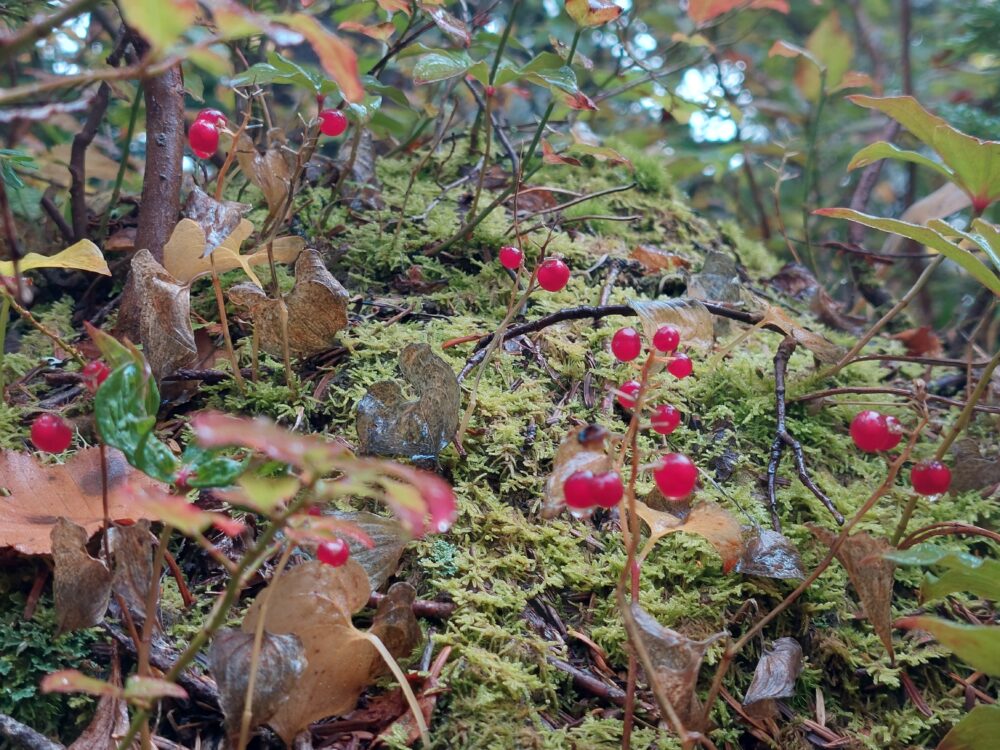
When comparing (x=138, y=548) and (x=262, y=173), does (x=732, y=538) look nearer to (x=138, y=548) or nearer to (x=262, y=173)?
(x=138, y=548)

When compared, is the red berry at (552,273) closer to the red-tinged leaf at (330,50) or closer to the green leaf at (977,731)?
the red-tinged leaf at (330,50)

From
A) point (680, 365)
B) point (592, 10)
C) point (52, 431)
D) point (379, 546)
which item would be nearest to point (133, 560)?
point (52, 431)

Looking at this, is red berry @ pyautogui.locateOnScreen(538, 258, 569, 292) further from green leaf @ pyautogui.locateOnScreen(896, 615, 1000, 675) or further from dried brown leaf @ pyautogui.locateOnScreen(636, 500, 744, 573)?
green leaf @ pyautogui.locateOnScreen(896, 615, 1000, 675)

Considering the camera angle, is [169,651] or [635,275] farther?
[635,275]

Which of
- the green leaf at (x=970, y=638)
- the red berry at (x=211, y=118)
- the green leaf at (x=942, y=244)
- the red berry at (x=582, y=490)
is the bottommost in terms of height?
the green leaf at (x=970, y=638)

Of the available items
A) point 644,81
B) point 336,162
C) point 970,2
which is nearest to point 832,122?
point 970,2

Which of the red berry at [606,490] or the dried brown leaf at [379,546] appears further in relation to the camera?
the dried brown leaf at [379,546]

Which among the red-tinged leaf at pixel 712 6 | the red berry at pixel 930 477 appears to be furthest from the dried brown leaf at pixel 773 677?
the red-tinged leaf at pixel 712 6

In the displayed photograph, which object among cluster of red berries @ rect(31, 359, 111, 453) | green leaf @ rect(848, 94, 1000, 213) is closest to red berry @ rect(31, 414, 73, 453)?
cluster of red berries @ rect(31, 359, 111, 453)
